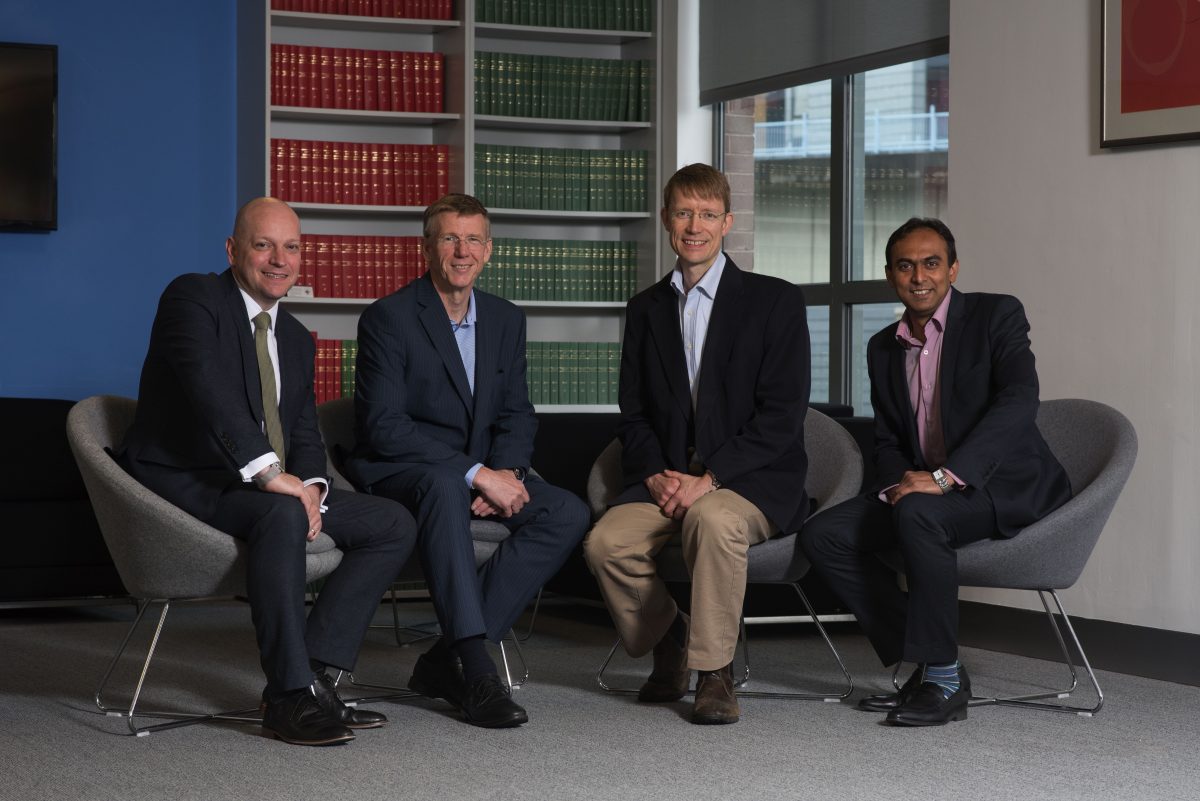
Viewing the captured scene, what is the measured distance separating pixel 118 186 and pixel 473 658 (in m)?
3.88

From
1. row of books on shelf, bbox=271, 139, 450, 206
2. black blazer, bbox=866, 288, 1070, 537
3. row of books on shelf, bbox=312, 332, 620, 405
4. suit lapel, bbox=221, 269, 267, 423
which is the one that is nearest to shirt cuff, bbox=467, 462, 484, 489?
suit lapel, bbox=221, 269, 267, 423

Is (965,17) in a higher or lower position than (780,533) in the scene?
higher

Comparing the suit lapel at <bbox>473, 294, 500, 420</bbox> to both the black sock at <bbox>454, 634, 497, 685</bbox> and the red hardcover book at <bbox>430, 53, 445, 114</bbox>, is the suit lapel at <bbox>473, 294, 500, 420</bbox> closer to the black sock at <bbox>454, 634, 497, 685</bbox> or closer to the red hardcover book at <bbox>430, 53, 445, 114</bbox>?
the black sock at <bbox>454, 634, 497, 685</bbox>

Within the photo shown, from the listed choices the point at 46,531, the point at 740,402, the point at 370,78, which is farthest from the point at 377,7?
the point at 740,402

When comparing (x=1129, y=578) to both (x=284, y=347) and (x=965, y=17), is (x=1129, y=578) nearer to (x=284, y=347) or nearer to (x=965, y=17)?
(x=965, y=17)

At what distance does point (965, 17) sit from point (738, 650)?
7.07 feet

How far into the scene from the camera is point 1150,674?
411cm

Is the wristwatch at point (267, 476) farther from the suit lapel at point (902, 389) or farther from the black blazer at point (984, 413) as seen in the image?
the suit lapel at point (902, 389)

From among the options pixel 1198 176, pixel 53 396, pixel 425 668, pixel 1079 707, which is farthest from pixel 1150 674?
pixel 53 396

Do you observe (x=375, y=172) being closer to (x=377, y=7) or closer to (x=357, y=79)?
(x=357, y=79)

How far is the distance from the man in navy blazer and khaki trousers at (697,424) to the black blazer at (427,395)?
32 cm

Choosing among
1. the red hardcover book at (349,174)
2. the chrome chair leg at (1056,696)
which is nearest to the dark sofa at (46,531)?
the red hardcover book at (349,174)

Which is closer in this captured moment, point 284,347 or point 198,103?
point 284,347

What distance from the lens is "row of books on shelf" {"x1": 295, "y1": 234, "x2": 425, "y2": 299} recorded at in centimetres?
622
